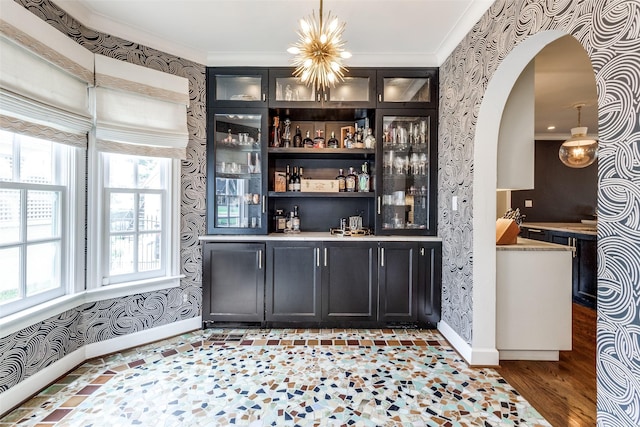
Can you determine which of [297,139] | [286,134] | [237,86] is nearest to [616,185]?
[297,139]

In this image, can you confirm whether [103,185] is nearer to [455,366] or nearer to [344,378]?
[344,378]

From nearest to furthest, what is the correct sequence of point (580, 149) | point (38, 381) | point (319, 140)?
point (38, 381) < point (319, 140) < point (580, 149)

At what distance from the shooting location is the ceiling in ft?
7.45

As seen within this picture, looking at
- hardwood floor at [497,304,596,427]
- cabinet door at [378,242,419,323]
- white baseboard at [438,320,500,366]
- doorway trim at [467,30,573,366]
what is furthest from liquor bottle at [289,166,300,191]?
hardwood floor at [497,304,596,427]

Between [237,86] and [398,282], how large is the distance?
8.58 ft

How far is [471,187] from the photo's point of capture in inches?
93.7

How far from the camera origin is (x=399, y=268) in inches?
118

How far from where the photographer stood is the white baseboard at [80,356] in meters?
1.88

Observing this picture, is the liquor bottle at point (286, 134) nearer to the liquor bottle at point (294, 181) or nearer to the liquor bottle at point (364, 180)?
the liquor bottle at point (294, 181)

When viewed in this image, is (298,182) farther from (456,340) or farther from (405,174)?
(456,340)

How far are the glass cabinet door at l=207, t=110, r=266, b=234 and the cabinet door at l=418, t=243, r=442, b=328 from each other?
1673mm

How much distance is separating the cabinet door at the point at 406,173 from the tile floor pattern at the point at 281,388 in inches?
46.6

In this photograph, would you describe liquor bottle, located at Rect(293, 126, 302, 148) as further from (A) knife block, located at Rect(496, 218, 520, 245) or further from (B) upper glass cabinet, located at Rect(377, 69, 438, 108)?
(A) knife block, located at Rect(496, 218, 520, 245)

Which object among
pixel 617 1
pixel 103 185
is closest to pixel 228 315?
pixel 103 185
